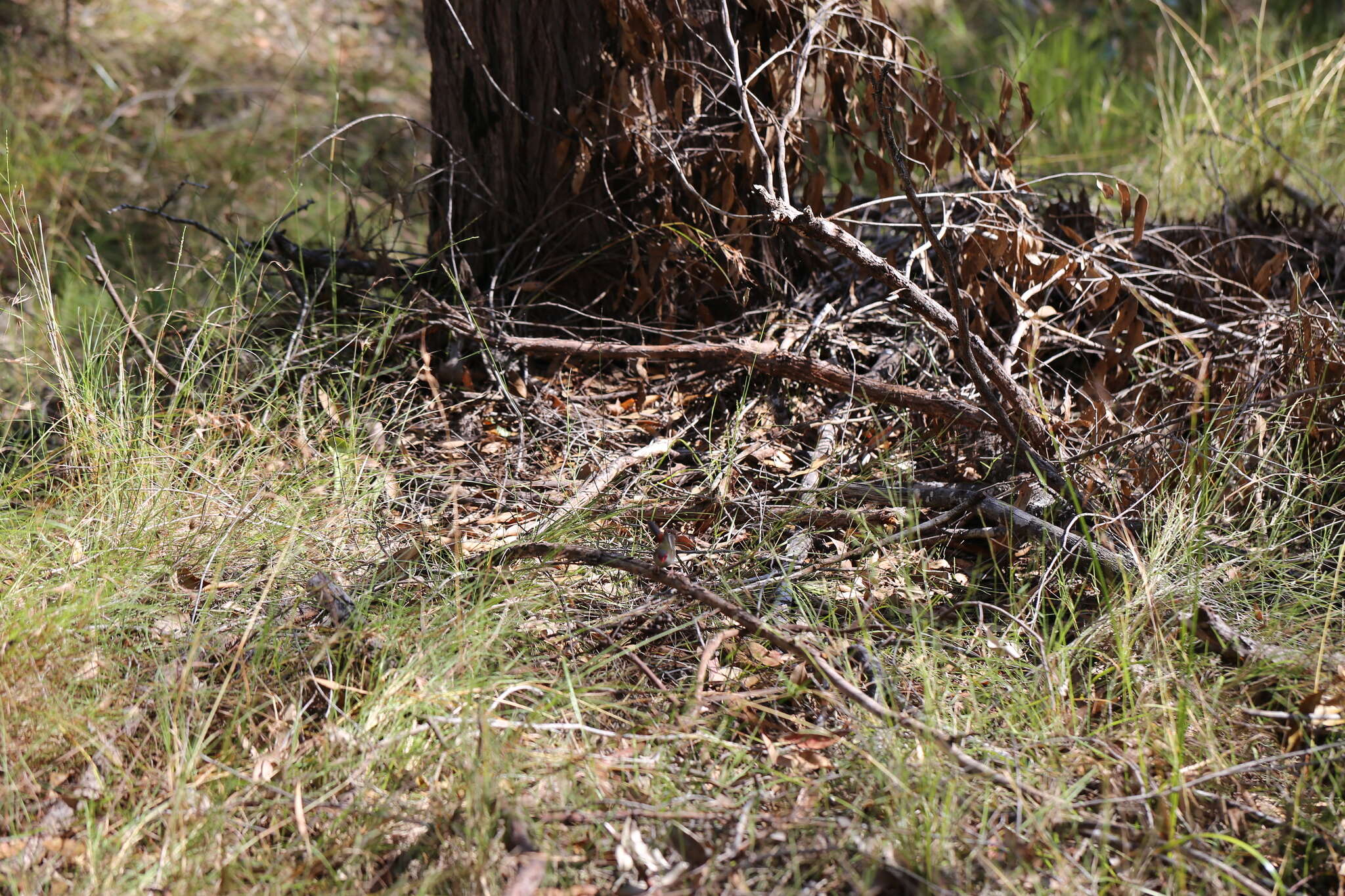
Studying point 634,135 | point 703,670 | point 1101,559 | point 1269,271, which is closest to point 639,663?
point 703,670

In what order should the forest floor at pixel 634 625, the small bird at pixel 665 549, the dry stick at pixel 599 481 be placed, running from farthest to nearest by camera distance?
the dry stick at pixel 599 481 → the small bird at pixel 665 549 → the forest floor at pixel 634 625

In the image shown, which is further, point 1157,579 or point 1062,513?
point 1062,513

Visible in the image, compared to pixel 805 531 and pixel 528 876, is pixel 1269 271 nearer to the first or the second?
pixel 805 531

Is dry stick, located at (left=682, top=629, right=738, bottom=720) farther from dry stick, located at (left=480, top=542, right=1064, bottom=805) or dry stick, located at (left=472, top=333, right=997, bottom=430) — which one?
dry stick, located at (left=472, top=333, right=997, bottom=430)

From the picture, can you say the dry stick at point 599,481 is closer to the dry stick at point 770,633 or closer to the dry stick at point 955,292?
the dry stick at point 770,633

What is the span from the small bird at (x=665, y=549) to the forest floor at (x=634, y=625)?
0.14ft

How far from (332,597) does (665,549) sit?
0.63 meters

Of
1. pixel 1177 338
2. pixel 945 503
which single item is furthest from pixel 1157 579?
pixel 1177 338

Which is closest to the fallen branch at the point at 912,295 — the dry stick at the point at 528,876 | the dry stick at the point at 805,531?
the dry stick at the point at 805,531

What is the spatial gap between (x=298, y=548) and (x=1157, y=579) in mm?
1667

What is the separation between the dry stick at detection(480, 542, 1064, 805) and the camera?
1.63 meters

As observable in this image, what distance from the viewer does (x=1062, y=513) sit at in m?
2.27

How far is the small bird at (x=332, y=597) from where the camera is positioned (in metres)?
1.97

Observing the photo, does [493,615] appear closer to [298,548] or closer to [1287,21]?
[298,548]
